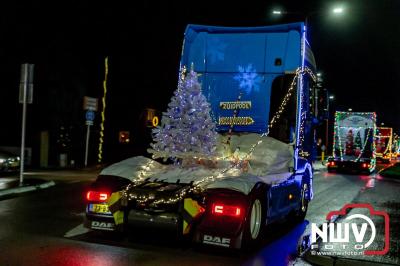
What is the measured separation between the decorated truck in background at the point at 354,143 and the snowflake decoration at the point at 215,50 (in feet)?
68.1

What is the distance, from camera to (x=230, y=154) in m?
9.81

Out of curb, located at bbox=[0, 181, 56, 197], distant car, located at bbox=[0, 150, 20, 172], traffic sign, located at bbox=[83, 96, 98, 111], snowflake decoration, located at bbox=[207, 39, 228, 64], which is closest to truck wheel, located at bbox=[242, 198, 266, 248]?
snowflake decoration, located at bbox=[207, 39, 228, 64]

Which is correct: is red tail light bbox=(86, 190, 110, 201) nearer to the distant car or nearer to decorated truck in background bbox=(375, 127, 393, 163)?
the distant car

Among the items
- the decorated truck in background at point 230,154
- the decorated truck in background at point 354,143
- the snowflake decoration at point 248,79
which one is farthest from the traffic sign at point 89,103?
the snowflake decoration at point 248,79

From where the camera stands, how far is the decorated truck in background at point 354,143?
29.8 metres

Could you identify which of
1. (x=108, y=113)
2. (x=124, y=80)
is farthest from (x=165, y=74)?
(x=108, y=113)

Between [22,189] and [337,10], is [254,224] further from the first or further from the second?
[337,10]

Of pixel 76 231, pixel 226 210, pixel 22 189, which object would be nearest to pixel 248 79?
pixel 226 210

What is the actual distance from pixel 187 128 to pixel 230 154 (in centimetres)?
99

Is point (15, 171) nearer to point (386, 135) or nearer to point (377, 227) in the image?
point (377, 227)

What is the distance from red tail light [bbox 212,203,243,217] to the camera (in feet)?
23.5

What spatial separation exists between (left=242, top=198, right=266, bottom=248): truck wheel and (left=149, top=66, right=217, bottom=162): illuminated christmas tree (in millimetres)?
1695

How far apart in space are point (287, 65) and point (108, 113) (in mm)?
28891

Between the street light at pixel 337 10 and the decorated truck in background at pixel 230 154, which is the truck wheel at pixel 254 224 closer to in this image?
the decorated truck in background at pixel 230 154
